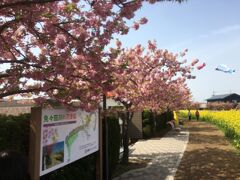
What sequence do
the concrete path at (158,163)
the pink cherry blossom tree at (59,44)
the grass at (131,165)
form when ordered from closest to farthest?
the pink cherry blossom tree at (59,44) → the concrete path at (158,163) → the grass at (131,165)

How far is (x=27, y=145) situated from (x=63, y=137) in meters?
0.72

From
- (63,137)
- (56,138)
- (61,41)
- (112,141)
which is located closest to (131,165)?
(112,141)

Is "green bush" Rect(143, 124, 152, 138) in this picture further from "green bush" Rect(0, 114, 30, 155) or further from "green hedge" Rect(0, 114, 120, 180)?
"green bush" Rect(0, 114, 30, 155)

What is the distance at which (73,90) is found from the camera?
19.1 ft

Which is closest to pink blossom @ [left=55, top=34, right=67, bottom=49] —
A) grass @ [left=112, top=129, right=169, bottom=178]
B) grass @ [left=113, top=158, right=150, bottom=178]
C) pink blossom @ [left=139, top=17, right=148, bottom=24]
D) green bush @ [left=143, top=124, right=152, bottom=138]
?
pink blossom @ [left=139, top=17, right=148, bottom=24]

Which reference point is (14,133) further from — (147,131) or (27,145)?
(147,131)

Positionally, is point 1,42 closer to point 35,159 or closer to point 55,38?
point 55,38

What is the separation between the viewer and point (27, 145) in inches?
216

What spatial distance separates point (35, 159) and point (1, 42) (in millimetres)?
1829

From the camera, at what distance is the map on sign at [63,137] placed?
17.9ft

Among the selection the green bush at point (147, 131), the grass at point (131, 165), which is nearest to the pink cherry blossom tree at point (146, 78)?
the grass at point (131, 165)

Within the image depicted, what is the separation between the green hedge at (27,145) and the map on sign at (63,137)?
318 mm

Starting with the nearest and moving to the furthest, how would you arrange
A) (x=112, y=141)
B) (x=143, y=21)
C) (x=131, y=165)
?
(x=143, y=21)
(x=112, y=141)
(x=131, y=165)

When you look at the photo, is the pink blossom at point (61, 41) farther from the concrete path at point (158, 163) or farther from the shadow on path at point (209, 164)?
the shadow on path at point (209, 164)
